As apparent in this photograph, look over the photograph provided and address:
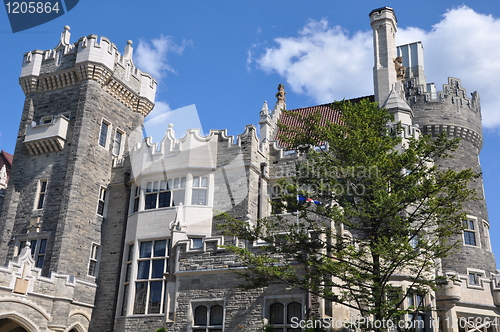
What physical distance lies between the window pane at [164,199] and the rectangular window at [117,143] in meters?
5.39

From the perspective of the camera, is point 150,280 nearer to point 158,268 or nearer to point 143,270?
point 158,268

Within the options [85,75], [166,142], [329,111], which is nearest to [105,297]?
[166,142]

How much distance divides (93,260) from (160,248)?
168 inches

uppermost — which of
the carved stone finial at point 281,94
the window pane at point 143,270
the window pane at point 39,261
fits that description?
the carved stone finial at point 281,94

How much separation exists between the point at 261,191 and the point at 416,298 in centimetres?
844

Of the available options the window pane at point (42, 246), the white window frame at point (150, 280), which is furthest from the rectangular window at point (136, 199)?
the window pane at point (42, 246)

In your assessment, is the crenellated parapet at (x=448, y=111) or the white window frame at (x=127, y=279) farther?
the crenellated parapet at (x=448, y=111)

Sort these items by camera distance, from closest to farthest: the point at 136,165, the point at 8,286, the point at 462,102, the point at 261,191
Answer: the point at 8,286 → the point at 261,191 → the point at 136,165 → the point at 462,102

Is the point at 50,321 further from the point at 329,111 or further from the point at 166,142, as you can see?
the point at 329,111

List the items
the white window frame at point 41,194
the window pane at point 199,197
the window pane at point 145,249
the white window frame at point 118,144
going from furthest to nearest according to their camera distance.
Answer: the white window frame at point 118,144
the white window frame at point 41,194
the window pane at point 199,197
the window pane at point 145,249

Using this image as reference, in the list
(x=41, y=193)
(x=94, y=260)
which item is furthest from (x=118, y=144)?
(x=94, y=260)

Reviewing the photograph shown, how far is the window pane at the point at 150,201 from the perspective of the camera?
79.3 feet

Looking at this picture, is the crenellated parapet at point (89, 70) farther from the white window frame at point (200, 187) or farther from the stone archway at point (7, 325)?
the stone archway at point (7, 325)

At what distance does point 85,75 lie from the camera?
88.2 ft
